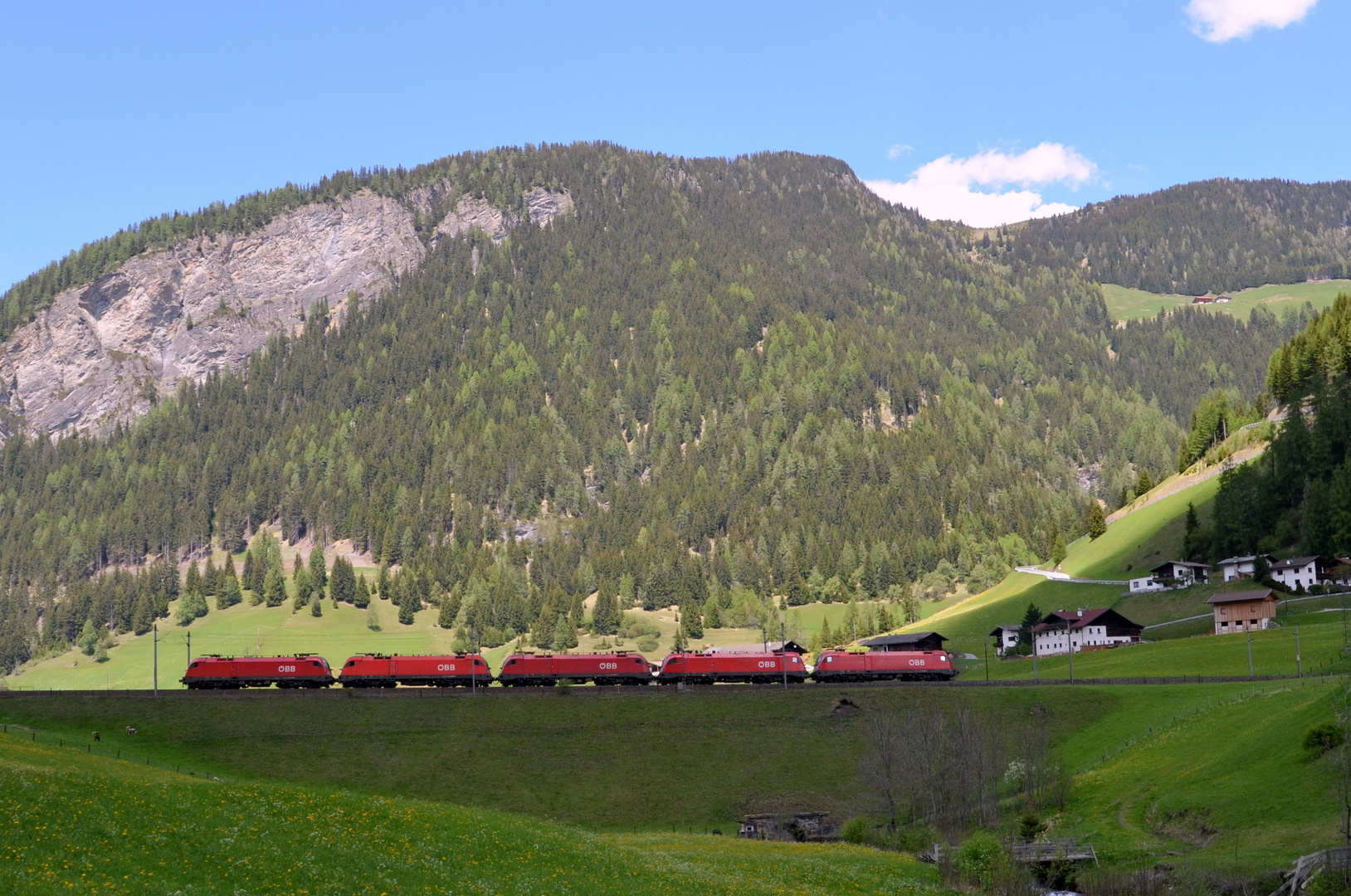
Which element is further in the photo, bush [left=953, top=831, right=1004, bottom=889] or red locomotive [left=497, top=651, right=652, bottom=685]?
red locomotive [left=497, top=651, right=652, bottom=685]

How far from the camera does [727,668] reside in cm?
9350

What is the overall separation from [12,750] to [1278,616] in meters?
109

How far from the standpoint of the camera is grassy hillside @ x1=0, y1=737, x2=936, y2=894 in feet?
106

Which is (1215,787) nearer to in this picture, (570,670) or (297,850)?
(297,850)

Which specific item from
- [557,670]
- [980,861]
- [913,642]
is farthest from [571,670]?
[913,642]

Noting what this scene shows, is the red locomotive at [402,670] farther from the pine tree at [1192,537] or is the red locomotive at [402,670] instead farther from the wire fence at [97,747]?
the pine tree at [1192,537]

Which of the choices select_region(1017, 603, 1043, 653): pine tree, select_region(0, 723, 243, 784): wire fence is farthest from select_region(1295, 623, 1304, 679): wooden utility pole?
select_region(0, 723, 243, 784): wire fence

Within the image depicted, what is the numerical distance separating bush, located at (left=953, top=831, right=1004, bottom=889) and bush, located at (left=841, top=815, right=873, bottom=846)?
446 inches

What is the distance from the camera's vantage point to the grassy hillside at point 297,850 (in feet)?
106

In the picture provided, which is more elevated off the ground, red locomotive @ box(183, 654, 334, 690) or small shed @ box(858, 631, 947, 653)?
red locomotive @ box(183, 654, 334, 690)

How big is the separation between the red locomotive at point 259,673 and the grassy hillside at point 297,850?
43.4 m

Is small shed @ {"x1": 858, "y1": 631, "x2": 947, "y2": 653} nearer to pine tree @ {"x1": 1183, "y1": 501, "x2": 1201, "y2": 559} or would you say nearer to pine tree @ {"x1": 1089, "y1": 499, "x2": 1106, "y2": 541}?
pine tree @ {"x1": 1183, "y1": 501, "x2": 1201, "y2": 559}

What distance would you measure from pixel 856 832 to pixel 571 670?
38.1m

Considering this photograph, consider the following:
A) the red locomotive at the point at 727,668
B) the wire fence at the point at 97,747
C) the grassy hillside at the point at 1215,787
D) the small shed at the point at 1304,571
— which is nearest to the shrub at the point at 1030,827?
the grassy hillside at the point at 1215,787
